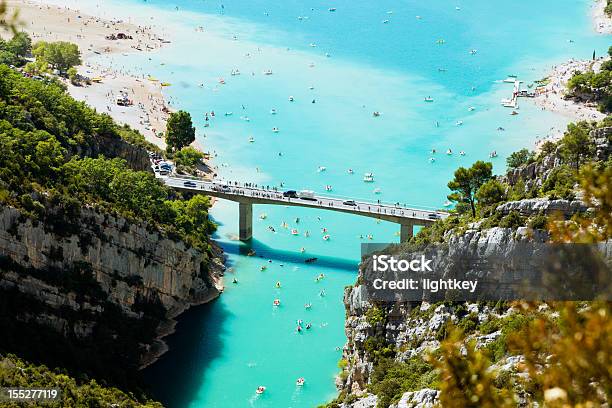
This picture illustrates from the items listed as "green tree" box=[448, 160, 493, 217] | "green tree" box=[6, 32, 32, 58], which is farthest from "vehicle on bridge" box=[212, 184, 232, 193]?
"green tree" box=[6, 32, 32, 58]

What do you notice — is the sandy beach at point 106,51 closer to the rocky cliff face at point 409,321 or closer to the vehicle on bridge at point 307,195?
the vehicle on bridge at point 307,195

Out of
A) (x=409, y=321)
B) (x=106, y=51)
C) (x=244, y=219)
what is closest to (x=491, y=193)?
(x=409, y=321)

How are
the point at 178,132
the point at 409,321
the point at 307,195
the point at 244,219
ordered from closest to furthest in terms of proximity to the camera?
the point at 409,321 < the point at 307,195 < the point at 244,219 < the point at 178,132

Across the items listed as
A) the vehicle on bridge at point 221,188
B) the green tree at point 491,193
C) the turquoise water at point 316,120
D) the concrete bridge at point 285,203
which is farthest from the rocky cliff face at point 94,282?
the green tree at point 491,193

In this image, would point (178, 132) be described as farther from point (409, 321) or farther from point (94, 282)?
point (409, 321)

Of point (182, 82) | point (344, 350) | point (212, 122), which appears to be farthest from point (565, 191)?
point (182, 82)

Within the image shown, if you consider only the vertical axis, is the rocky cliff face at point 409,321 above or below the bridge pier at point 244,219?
below

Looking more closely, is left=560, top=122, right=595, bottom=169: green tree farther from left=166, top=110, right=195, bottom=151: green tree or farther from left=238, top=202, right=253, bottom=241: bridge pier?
left=166, top=110, right=195, bottom=151: green tree
